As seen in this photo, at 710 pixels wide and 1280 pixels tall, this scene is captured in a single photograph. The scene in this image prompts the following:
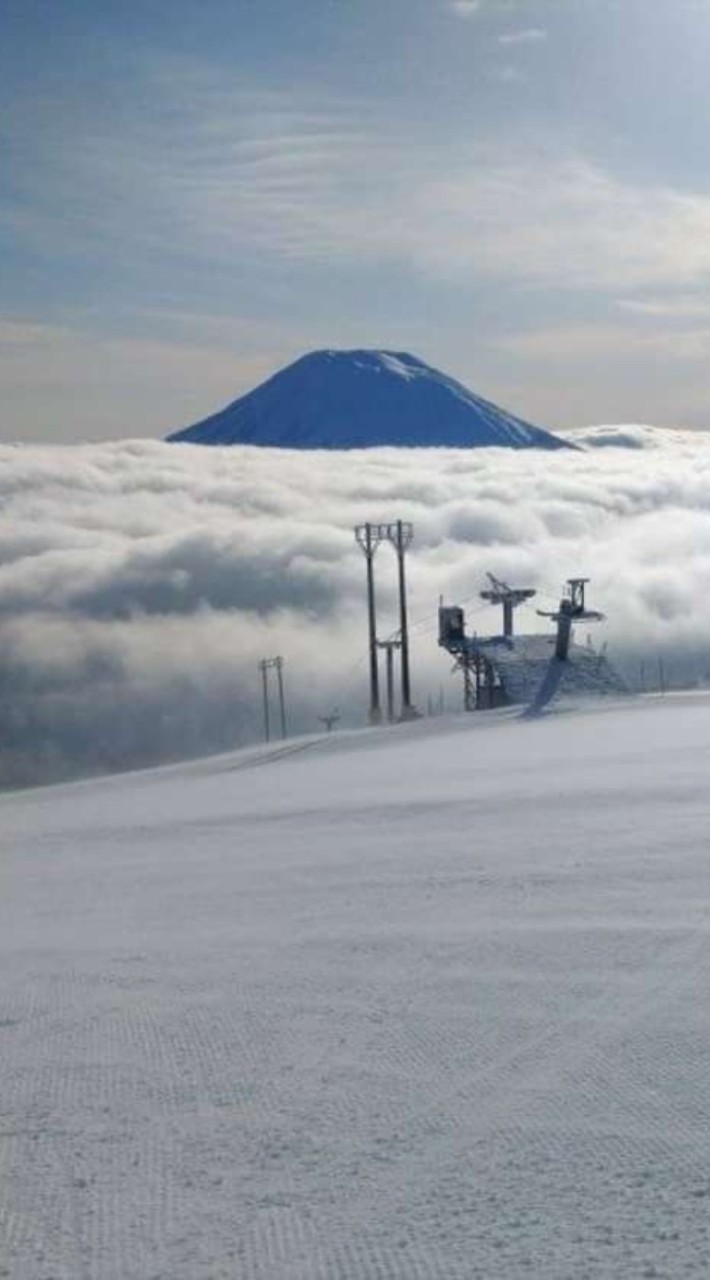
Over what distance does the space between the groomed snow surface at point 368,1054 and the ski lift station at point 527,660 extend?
23.8 meters

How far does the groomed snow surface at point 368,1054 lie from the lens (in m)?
4.54

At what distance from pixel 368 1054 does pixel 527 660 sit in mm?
33675

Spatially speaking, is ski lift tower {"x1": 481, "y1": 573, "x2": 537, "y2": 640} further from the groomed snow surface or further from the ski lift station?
the groomed snow surface

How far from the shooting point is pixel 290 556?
12594 cm

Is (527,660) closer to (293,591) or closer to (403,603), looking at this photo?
(403,603)

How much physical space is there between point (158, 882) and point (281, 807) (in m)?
3.97

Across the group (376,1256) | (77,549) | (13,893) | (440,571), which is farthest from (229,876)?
(77,549)

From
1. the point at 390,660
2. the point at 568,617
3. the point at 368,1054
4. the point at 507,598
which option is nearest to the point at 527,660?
the point at 568,617

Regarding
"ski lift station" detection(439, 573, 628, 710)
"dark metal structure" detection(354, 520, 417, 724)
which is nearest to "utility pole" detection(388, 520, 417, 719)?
"dark metal structure" detection(354, 520, 417, 724)

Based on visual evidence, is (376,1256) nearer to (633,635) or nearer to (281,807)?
(281,807)

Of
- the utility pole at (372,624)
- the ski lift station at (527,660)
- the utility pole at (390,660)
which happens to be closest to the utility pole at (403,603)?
the utility pole at (372,624)

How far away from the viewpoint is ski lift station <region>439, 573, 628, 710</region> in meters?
36.6

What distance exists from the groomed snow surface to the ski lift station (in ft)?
78.2

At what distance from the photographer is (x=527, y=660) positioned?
39.6 meters
